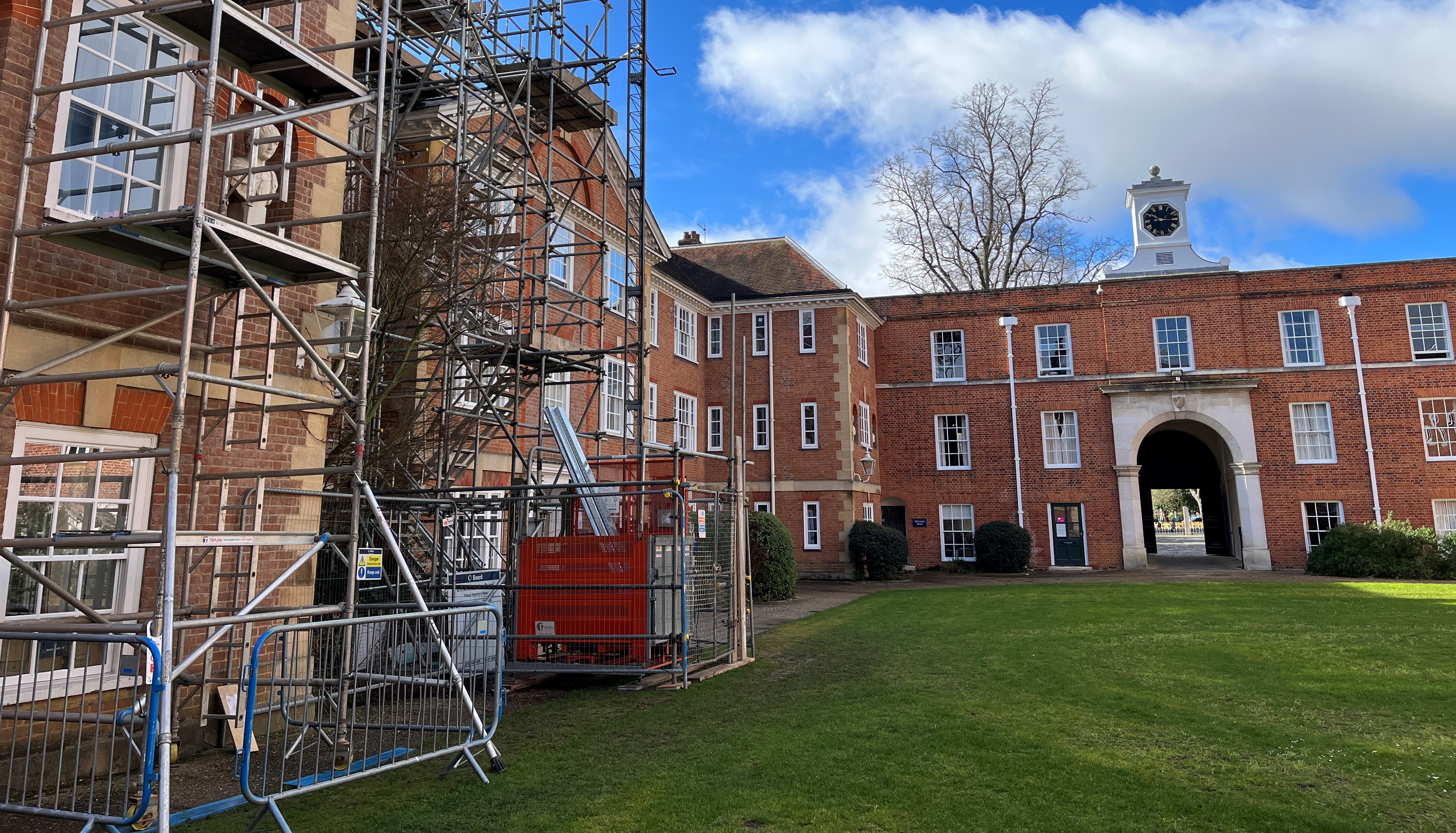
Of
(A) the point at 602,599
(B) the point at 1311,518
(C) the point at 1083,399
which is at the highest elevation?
(C) the point at 1083,399

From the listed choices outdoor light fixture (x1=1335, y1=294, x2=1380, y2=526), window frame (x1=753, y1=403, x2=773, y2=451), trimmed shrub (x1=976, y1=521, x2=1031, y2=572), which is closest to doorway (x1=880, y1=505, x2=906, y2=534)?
trimmed shrub (x1=976, y1=521, x2=1031, y2=572)

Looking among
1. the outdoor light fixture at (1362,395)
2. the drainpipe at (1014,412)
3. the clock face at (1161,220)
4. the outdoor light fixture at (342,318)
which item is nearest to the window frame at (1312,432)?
the outdoor light fixture at (1362,395)

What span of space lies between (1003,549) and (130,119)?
86.3 ft

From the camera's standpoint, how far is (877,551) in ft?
88.7

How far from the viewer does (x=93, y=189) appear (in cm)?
680

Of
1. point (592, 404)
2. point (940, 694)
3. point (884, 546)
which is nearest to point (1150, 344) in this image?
point (884, 546)

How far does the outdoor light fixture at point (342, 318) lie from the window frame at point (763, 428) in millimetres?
21680

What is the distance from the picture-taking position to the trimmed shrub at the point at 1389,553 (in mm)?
23812

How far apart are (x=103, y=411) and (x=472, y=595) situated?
15.6ft

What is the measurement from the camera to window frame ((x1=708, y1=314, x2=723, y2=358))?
99.1 feet

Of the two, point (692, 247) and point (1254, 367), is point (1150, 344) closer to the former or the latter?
point (1254, 367)

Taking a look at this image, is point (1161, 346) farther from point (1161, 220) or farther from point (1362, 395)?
point (1161, 220)

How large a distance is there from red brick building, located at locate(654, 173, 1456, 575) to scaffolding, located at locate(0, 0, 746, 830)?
42.6ft

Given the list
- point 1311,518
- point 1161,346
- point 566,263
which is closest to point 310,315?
point 566,263
